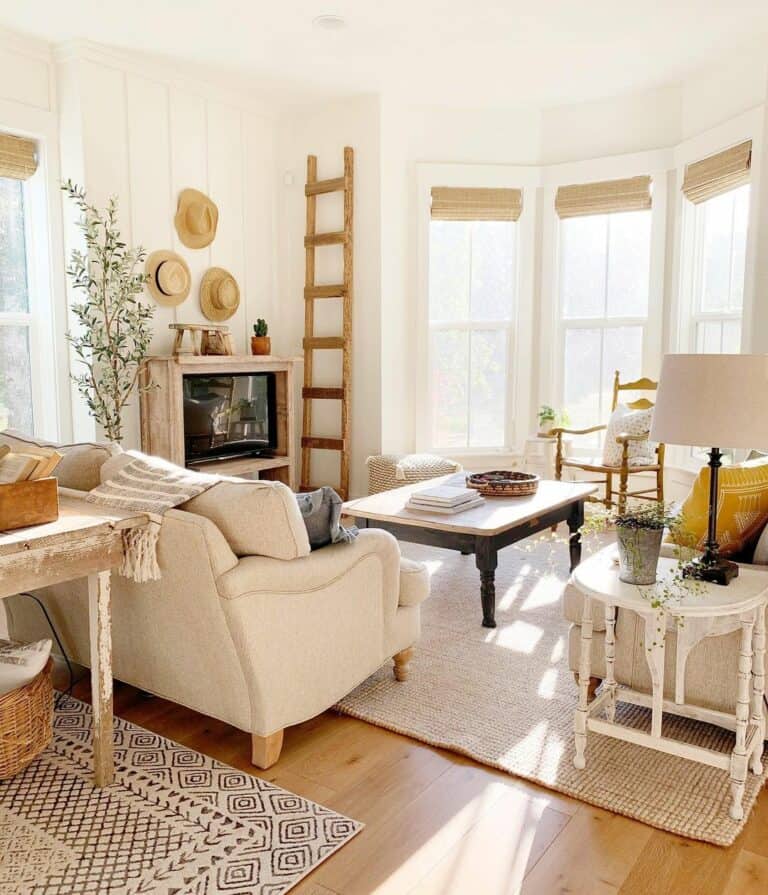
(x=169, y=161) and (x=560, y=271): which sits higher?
(x=169, y=161)

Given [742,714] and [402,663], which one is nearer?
[742,714]

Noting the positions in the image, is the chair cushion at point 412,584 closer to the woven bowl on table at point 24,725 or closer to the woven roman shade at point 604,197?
the woven bowl on table at point 24,725

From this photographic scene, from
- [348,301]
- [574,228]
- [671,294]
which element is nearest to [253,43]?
[348,301]

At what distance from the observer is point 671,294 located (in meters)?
5.44

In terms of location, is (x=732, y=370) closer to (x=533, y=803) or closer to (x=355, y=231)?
(x=533, y=803)

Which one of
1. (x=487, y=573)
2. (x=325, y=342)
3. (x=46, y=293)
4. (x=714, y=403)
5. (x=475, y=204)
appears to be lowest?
(x=487, y=573)

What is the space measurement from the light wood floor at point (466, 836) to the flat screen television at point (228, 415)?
9.05 ft

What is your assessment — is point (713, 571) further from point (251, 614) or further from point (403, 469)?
point (403, 469)

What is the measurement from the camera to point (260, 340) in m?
5.54

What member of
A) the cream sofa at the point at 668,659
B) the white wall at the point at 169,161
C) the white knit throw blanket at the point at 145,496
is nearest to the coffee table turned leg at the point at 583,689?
the cream sofa at the point at 668,659

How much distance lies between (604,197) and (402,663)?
13.0 feet

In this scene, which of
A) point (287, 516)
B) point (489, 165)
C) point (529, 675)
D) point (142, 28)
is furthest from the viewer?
point (489, 165)

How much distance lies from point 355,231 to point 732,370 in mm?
3952

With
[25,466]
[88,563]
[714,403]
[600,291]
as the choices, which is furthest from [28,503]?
[600,291]
